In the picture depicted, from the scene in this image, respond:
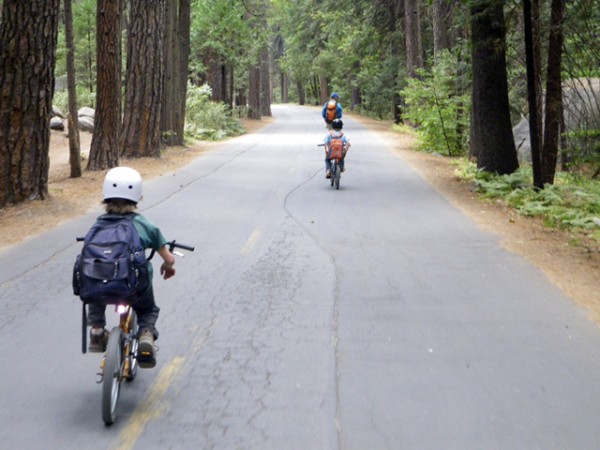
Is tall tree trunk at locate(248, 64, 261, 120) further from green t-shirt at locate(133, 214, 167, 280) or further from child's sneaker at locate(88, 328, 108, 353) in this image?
child's sneaker at locate(88, 328, 108, 353)

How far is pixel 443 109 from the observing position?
24266mm

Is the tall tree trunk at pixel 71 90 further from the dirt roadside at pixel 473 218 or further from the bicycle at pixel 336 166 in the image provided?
the bicycle at pixel 336 166

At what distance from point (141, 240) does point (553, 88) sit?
11.9 metres

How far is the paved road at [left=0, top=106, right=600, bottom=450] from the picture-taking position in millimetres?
4445

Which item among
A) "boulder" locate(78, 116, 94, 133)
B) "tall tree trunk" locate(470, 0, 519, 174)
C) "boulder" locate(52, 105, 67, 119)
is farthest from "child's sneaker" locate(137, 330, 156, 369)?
"boulder" locate(52, 105, 67, 119)

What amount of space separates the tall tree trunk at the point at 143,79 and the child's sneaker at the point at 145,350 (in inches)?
706

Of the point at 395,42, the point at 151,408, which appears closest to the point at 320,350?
the point at 151,408

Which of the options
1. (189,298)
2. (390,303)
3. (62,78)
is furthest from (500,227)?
(62,78)

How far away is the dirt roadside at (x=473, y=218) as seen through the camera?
27.9ft

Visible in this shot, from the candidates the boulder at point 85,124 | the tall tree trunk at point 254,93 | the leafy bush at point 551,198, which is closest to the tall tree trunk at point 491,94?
the leafy bush at point 551,198

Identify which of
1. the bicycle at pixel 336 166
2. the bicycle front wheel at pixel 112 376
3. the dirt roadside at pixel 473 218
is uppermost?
the bicycle at pixel 336 166

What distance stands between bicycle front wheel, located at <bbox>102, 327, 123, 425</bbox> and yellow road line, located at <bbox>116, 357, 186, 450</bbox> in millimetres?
145

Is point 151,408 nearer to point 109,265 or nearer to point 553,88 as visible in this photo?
point 109,265

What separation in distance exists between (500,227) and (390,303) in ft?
16.5
